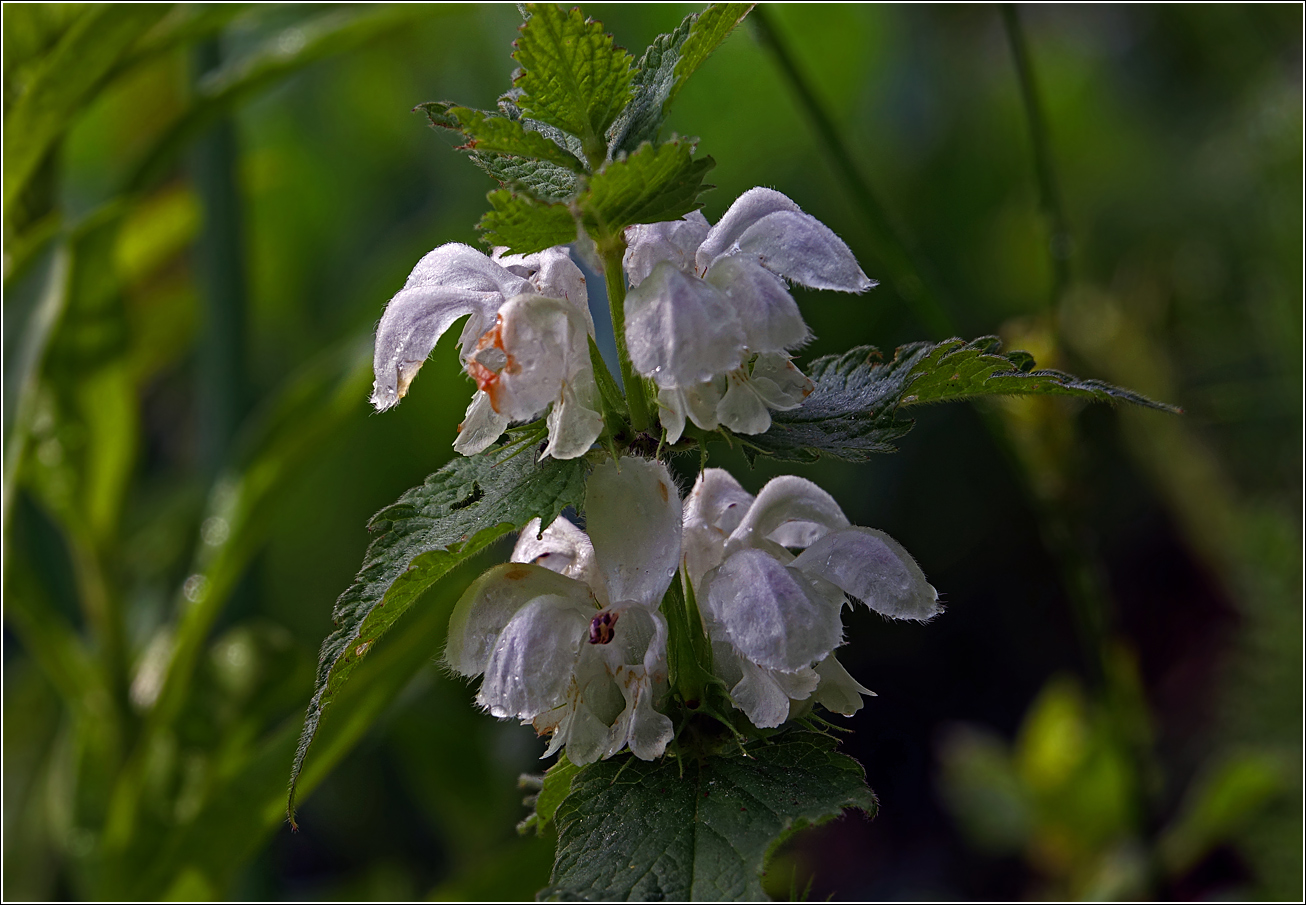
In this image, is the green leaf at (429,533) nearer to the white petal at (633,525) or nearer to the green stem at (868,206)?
the white petal at (633,525)

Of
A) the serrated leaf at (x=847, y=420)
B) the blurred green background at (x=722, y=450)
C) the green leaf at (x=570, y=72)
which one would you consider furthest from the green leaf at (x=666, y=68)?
the blurred green background at (x=722, y=450)

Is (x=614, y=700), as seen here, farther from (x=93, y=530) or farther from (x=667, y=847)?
(x=93, y=530)

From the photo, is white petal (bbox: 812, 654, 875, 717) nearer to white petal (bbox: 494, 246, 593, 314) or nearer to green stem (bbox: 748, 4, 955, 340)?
white petal (bbox: 494, 246, 593, 314)

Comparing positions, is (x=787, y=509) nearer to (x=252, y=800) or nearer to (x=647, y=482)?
(x=647, y=482)

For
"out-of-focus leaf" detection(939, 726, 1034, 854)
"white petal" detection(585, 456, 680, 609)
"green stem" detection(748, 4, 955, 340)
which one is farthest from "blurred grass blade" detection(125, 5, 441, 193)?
"out-of-focus leaf" detection(939, 726, 1034, 854)

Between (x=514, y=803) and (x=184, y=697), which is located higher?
(x=184, y=697)

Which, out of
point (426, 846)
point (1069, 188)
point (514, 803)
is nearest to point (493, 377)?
point (514, 803)
